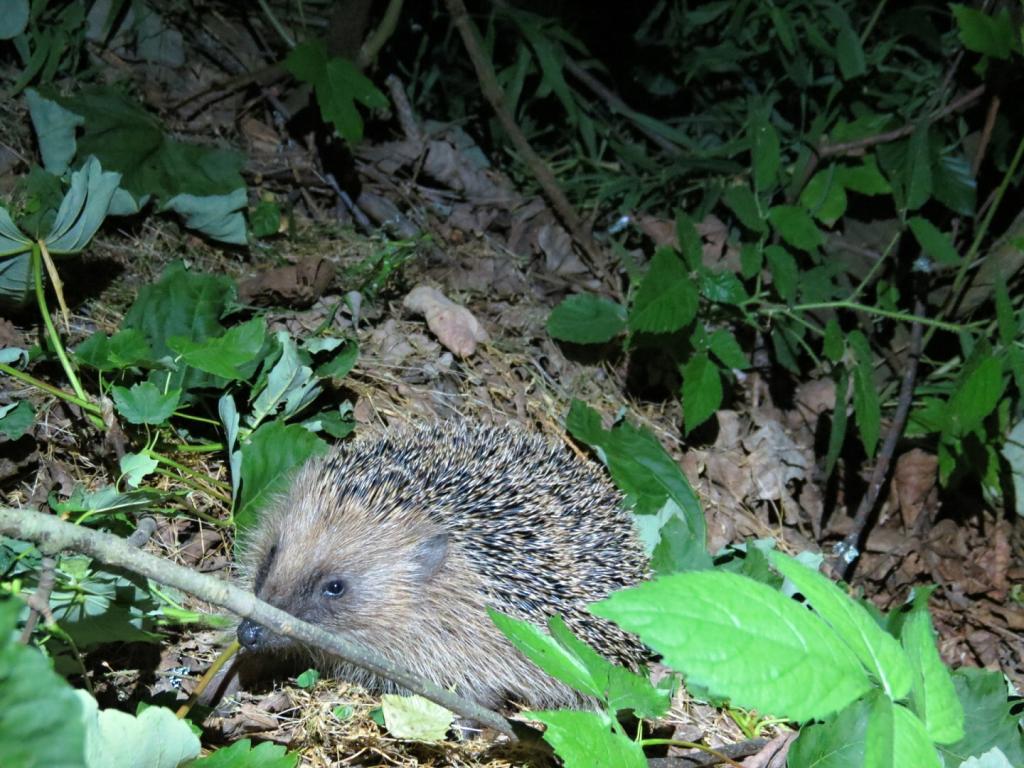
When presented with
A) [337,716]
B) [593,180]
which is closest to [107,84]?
[593,180]

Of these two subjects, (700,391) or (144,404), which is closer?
(144,404)

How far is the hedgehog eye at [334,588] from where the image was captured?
3508 millimetres

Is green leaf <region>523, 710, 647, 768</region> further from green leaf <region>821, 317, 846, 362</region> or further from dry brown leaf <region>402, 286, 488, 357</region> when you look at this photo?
green leaf <region>821, 317, 846, 362</region>

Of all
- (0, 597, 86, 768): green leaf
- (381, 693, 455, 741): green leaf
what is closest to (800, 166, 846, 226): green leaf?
(381, 693, 455, 741): green leaf

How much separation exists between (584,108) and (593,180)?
0.64 meters

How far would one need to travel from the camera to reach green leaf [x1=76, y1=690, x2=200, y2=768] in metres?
1.95

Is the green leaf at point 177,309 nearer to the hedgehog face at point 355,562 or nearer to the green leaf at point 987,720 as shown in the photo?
the hedgehog face at point 355,562

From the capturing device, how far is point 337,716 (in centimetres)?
297

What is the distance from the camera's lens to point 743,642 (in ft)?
4.51

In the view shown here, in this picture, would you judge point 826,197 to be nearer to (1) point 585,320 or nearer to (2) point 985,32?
(2) point 985,32

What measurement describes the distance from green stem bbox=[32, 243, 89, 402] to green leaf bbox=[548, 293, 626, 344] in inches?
95.2

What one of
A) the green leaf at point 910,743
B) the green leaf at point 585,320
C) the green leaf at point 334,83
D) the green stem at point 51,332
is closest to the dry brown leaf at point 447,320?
the green leaf at point 585,320

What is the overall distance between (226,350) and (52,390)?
0.65 meters

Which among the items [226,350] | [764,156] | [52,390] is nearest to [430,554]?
[226,350]
